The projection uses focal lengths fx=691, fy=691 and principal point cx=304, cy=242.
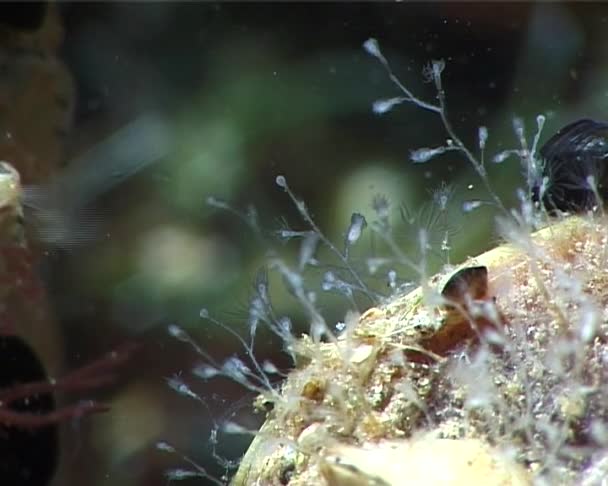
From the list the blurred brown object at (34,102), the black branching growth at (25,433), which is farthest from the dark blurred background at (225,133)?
the black branching growth at (25,433)

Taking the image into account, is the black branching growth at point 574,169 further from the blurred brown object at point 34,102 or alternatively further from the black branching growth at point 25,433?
the blurred brown object at point 34,102

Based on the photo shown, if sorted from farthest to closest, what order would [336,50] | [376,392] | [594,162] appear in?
[336,50] < [594,162] < [376,392]

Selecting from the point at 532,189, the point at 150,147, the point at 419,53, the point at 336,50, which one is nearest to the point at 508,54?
the point at 419,53

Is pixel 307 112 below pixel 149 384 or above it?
above

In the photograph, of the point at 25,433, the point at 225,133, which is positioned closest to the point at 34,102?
the point at 225,133

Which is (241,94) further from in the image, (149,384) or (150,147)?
(149,384)

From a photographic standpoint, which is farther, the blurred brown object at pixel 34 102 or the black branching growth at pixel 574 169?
the blurred brown object at pixel 34 102

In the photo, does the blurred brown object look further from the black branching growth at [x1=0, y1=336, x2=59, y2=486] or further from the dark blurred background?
the black branching growth at [x1=0, y1=336, x2=59, y2=486]
